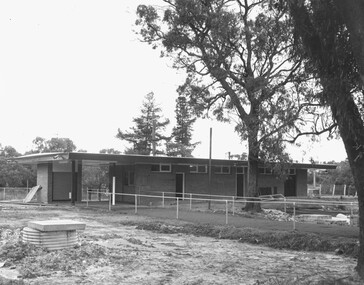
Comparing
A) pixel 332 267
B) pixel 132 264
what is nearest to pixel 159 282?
pixel 132 264

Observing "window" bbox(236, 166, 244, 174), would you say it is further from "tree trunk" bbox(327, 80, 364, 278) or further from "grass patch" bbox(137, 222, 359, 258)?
"tree trunk" bbox(327, 80, 364, 278)

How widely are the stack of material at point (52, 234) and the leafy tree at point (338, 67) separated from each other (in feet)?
23.3

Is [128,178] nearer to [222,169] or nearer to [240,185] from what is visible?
[222,169]

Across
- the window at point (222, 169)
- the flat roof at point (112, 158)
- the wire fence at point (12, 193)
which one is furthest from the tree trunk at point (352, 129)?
the wire fence at point (12, 193)

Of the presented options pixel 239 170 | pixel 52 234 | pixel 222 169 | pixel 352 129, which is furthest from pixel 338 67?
pixel 239 170

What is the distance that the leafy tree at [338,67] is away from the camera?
823 cm

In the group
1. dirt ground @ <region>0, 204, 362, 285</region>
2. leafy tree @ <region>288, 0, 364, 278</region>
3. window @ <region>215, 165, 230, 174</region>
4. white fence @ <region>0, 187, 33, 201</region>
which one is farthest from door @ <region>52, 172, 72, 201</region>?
leafy tree @ <region>288, 0, 364, 278</region>

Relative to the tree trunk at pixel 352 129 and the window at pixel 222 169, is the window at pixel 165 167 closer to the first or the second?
the window at pixel 222 169

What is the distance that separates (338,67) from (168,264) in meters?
5.67

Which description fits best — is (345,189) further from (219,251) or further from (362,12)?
(362,12)

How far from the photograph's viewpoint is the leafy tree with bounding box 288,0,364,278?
8.23 metres

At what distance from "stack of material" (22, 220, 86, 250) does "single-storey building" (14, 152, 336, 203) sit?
16.8 metres

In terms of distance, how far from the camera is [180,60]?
26.3 metres

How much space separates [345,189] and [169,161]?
1184 inches
